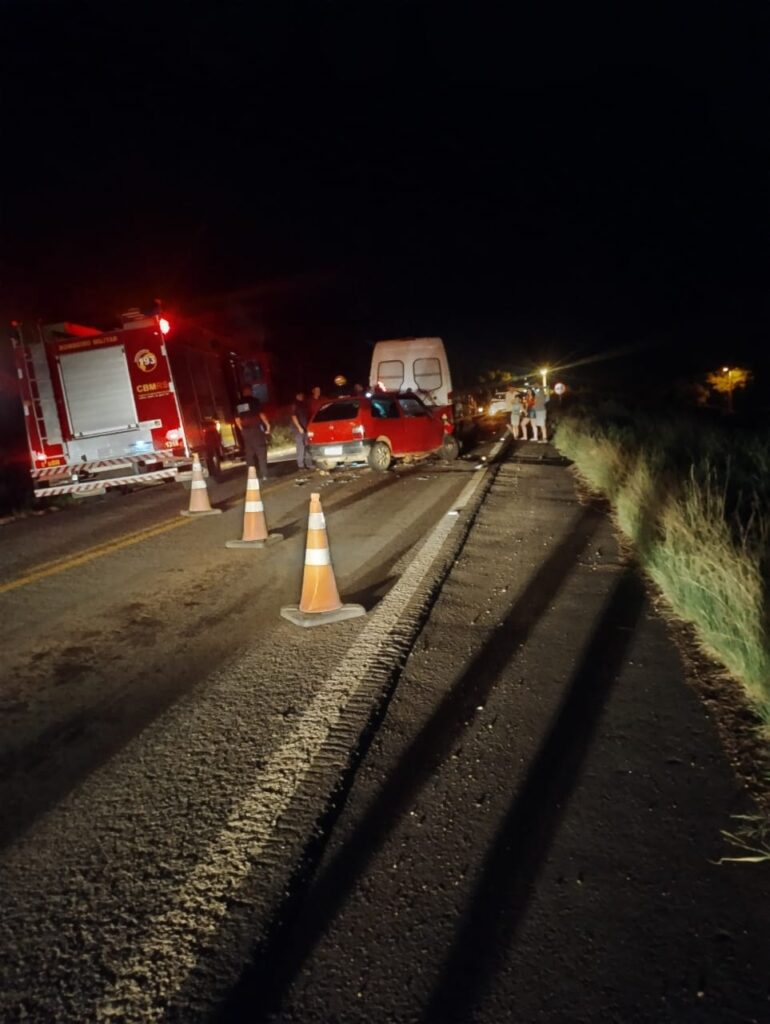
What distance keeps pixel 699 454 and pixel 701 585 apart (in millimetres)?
8546

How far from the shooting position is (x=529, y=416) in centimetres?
2436

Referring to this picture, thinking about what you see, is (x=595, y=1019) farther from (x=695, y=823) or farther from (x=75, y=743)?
(x=75, y=743)

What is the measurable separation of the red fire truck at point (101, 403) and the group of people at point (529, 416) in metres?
12.0

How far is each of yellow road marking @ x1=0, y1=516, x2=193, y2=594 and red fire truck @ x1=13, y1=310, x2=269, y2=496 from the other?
4357 millimetres

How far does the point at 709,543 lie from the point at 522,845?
3.40 m

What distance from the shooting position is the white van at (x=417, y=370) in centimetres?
2208

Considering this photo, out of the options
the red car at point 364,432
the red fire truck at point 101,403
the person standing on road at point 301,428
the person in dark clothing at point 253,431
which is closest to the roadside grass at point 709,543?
the red car at point 364,432

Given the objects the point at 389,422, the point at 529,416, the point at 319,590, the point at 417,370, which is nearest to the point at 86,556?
the point at 319,590

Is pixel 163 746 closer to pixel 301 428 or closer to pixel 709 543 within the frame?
pixel 709 543

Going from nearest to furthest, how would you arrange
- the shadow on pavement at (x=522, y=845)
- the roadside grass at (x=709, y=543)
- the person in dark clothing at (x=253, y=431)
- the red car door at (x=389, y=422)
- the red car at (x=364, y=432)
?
the shadow on pavement at (x=522, y=845)
the roadside grass at (x=709, y=543)
the person in dark clothing at (x=253, y=431)
the red car at (x=364, y=432)
the red car door at (x=389, y=422)

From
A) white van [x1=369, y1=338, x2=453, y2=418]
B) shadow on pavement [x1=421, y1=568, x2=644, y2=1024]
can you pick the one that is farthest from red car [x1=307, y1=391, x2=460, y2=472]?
shadow on pavement [x1=421, y1=568, x2=644, y2=1024]

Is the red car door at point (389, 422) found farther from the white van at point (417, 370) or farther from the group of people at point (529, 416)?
the group of people at point (529, 416)

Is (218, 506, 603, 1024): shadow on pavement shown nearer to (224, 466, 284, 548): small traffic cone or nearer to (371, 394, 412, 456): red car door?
(224, 466, 284, 548): small traffic cone

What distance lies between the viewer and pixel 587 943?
2.28 metres
